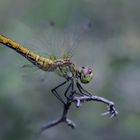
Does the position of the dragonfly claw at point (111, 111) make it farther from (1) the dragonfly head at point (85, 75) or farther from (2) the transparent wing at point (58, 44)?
(2) the transparent wing at point (58, 44)

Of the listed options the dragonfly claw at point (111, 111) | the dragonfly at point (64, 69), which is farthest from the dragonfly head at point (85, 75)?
the dragonfly claw at point (111, 111)

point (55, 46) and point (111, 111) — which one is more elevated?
point (55, 46)

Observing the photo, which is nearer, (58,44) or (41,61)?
(41,61)

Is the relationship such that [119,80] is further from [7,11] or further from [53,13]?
[7,11]

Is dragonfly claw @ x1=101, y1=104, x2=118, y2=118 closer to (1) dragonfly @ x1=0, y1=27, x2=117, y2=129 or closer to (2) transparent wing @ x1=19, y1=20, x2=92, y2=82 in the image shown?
(1) dragonfly @ x1=0, y1=27, x2=117, y2=129

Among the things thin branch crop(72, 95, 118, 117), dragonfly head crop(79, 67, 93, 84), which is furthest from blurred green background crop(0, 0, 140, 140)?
thin branch crop(72, 95, 118, 117)

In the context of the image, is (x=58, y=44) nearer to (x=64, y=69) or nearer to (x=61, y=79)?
(x=64, y=69)

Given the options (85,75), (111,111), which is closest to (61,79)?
(85,75)

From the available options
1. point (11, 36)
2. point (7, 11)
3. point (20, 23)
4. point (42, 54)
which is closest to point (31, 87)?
point (11, 36)
